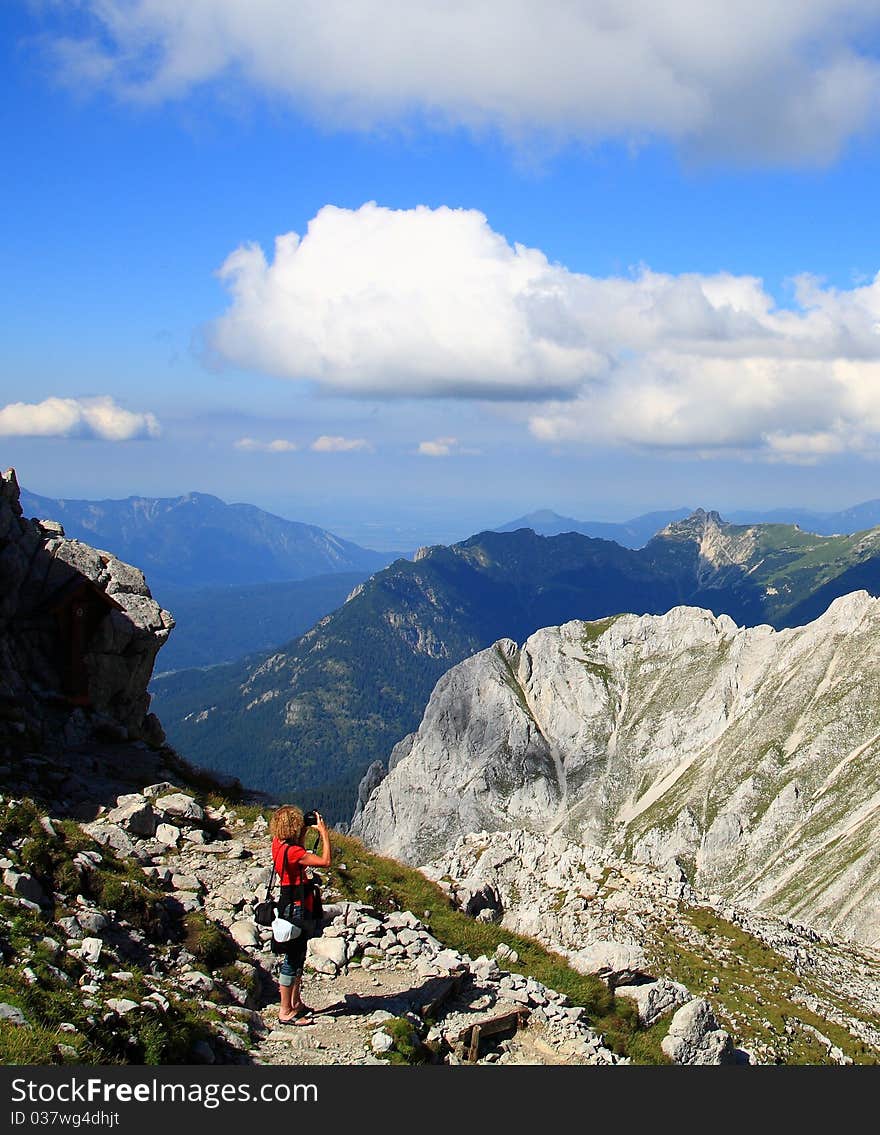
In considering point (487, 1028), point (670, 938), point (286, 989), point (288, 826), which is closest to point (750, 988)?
point (670, 938)

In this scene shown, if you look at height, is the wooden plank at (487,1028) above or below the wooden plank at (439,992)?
below

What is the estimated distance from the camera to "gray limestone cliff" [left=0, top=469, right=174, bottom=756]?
30625 millimetres

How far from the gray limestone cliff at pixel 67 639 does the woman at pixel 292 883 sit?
16.1m

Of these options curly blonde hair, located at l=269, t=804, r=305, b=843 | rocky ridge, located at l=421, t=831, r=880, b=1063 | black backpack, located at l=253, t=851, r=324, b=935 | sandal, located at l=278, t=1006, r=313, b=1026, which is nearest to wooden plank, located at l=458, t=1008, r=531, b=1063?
sandal, located at l=278, t=1006, r=313, b=1026

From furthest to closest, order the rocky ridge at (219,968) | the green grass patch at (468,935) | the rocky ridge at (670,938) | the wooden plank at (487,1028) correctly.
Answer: the rocky ridge at (670,938) < the green grass patch at (468,935) < the wooden plank at (487,1028) < the rocky ridge at (219,968)

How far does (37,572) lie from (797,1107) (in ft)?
112

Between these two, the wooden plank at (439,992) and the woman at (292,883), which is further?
the wooden plank at (439,992)

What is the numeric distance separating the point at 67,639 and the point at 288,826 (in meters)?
21.9

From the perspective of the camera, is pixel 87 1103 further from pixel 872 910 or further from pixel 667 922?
pixel 872 910

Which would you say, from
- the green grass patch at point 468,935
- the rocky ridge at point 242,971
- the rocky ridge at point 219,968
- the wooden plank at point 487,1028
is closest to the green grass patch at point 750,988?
the rocky ridge at point 242,971

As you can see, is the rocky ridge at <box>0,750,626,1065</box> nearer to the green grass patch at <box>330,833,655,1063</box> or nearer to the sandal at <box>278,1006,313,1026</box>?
the sandal at <box>278,1006,313,1026</box>

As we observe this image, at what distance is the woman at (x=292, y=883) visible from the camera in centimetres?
1569

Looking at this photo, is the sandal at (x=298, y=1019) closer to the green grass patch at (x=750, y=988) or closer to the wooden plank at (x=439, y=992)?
the wooden plank at (x=439, y=992)

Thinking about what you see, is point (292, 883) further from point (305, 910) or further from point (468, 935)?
point (468, 935)
